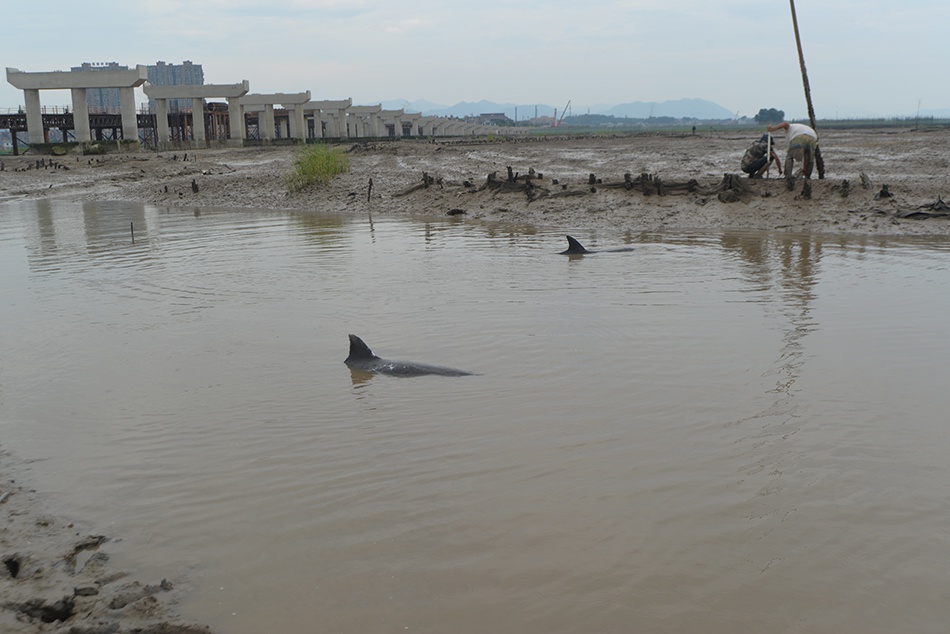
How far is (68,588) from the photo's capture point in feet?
13.2

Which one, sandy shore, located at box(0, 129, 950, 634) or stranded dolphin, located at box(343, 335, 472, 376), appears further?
stranded dolphin, located at box(343, 335, 472, 376)

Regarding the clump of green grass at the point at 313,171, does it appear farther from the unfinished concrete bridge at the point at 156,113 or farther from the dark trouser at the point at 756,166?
the unfinished concrete bridge at the point at 156,113

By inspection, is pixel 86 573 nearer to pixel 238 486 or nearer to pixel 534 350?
Result: pixel 238 486

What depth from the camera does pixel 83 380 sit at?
7344 mm

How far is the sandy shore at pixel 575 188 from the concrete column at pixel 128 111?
40.0ft

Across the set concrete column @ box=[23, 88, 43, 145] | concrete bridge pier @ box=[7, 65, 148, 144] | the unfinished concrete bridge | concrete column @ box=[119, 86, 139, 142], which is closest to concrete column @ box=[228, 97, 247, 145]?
the unfinished concrete bridge

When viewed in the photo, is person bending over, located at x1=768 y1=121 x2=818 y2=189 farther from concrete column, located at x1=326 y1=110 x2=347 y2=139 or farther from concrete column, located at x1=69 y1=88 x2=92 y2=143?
concrete column, located at x1=326 y1=110 x2=347 y2=139

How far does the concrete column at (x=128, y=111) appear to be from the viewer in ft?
168

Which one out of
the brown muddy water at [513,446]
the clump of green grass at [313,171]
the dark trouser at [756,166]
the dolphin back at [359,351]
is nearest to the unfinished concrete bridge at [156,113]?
the clump of green grass at [313,171]

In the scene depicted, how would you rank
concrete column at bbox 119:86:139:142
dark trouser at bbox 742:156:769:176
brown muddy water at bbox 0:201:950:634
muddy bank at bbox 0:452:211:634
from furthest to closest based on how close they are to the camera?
concrete column at bbox 119:86:139:142
dark trouser at bbox 742:156:769:176
brown muddy water at bbox 0:201:950:634
muddy bank at bbox 0:452:211:634

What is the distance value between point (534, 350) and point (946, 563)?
4.32 metres

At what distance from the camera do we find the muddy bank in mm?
3730

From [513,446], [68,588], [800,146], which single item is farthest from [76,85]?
[68,588]

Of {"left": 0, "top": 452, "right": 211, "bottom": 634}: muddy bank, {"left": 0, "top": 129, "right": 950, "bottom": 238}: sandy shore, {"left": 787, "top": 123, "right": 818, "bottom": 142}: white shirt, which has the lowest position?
{"left": 0, "top": 452, "right": 211, "bottom": 634}: muddy bank
